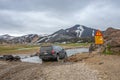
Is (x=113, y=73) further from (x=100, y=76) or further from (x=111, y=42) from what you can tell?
(x=111, y=42)

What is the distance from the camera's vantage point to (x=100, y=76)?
1827cm

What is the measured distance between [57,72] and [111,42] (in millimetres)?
9888

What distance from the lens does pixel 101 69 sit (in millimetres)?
20797

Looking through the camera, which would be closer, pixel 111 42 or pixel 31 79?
pixel 31 79

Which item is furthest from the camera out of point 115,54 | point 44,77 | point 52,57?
point 52,57

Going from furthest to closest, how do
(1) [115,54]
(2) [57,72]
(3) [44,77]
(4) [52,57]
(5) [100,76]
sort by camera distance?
(4) [52,57], (1) [115,54], (2) [57,72], (3) [44,77], (5) [100,76]

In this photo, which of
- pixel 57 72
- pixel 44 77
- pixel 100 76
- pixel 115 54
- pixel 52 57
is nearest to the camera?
pixel 100 76

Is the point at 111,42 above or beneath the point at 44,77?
above

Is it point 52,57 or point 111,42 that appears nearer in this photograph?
point 111,42

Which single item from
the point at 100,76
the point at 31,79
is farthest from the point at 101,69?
the point at 31,79

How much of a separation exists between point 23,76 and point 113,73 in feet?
19.4

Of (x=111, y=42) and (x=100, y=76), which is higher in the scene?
(x=111, y=42)

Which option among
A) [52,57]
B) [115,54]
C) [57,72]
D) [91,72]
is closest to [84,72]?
[91,72]

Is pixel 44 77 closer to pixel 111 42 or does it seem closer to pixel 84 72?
pixel 84 72
